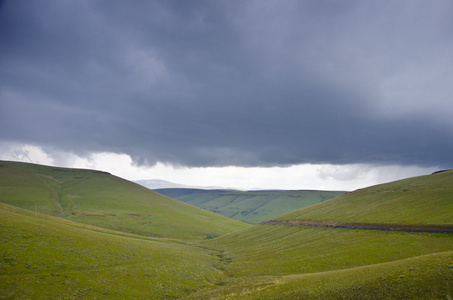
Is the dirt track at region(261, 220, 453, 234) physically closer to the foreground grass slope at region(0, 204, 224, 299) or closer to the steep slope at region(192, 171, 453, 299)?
the steep slope at region(192, 171, 453, 299)

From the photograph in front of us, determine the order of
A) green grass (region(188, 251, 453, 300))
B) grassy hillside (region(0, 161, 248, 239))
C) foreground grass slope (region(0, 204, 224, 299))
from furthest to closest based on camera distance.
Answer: grassy hillside (region(0, 161, 248, 239)) < foreground grass slope (region(0, 204, 224, 299)) < green grass (region(188, 251, 453, 300))

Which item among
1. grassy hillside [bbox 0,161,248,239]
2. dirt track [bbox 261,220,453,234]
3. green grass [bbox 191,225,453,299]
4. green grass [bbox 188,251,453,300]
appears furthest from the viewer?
grassy hillside [bbox 0,161,248,239]

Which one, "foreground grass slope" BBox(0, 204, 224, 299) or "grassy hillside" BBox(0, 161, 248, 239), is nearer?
"foreground grass slope" BBox(0, 204, 224, 299)

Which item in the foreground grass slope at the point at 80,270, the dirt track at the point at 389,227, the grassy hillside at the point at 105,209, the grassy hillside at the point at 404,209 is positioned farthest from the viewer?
the grassy hillside at the point at 105,209

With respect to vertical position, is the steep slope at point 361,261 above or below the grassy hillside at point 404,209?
below

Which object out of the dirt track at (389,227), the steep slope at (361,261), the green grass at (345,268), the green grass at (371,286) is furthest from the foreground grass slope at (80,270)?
the dirt track at (389,227)

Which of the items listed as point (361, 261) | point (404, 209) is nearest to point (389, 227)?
point (404, 209)

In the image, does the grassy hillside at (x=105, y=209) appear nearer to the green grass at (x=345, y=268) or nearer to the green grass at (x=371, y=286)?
the green grass at (x=345, y=268)

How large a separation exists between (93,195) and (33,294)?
576 ft

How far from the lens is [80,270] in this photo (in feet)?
120

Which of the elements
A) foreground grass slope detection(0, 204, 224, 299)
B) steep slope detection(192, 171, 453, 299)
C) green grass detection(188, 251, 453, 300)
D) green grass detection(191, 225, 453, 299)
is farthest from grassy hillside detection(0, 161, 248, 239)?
green grass detection(188, 251, 453, 300)

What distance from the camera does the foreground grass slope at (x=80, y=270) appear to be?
2928cm

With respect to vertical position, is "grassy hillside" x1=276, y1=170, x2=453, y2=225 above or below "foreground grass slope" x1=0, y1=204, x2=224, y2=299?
above

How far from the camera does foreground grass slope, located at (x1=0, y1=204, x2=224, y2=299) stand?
29.3m
